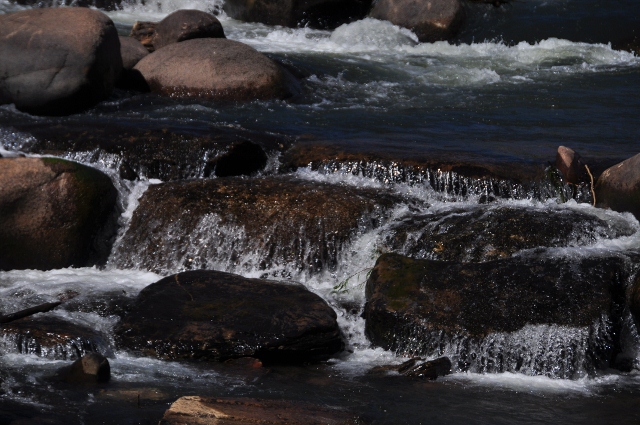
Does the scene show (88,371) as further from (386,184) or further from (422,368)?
(386,184)

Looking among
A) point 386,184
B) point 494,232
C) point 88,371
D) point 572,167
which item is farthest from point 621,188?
point 88,371

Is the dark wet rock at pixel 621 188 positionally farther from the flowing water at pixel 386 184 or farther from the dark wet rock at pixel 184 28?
the dark wet rock at pixel 184 28

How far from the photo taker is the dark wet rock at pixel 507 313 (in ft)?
19.6

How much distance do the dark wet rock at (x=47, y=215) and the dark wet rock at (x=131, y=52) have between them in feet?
14.1

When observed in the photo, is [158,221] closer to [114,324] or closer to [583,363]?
[114,324]

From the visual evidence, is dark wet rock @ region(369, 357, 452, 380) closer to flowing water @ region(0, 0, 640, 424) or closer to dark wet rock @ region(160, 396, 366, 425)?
flowing water @ region(0, 0, 640, 424)

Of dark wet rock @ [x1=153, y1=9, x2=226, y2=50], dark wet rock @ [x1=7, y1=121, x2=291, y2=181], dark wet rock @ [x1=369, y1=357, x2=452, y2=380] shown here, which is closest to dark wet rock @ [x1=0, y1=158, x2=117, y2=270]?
dark wet rock @ [x1=7, y1=121, x2=291, y2=181]

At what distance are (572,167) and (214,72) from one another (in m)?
4.92

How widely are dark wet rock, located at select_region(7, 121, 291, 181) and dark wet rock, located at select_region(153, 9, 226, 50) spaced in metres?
3.66

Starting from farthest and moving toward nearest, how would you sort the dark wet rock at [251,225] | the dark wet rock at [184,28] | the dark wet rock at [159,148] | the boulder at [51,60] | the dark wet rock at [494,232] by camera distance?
the dark wet rock at [184,28] → the boulder at [51,60] → the dark wet rock at [159,148] → the dark wet rock at [251,225] → the dark wet rock at [494,232]

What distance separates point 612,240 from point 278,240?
8.89 feet

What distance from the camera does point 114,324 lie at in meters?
6.34

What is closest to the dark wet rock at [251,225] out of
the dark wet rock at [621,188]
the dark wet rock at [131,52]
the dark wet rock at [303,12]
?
the dark wet rock at [621,188]

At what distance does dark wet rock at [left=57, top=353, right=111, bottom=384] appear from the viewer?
5.32 meters
